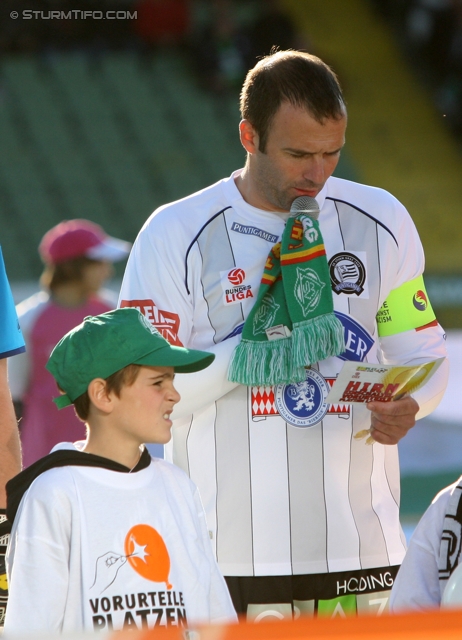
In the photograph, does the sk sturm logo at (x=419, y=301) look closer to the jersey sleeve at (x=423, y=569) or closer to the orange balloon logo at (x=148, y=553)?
the jersey sleeve at (x=423, y=569)

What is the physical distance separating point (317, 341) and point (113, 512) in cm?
59

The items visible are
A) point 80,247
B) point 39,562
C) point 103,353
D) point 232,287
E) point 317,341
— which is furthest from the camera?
point 80,247

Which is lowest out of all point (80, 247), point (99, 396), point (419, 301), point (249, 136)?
point (99, 396)

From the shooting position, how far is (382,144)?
12.4 meters

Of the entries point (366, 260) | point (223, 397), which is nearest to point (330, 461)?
point (223, 397)

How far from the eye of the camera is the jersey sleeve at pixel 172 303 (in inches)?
84.0

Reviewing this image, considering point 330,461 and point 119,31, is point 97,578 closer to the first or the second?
point 330,461

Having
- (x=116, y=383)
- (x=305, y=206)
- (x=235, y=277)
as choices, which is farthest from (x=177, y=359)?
(x=305, y=206)

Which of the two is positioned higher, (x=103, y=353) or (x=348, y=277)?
(x=348, y=277)

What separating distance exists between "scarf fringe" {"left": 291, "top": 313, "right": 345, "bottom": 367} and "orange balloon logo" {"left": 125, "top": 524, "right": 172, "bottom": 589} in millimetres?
519

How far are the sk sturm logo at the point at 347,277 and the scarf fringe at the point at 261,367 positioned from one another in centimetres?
20

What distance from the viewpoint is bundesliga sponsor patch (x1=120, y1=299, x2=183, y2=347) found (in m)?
2.14

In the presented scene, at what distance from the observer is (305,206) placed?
86.0 inches

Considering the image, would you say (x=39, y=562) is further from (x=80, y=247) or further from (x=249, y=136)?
(x=80, y=247)
